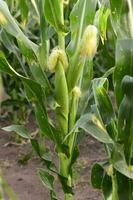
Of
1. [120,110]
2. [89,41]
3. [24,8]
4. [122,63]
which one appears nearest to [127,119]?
[120,110]

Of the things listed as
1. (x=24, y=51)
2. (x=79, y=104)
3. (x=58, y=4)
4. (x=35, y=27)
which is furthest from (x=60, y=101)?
(x=35, y=27)

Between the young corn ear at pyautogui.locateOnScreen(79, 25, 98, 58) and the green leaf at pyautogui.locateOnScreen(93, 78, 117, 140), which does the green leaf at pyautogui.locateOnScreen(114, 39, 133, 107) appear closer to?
the green leaf at pyautogui.locateOnScreen(93, 78, 117, 140)

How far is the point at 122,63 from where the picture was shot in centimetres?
188

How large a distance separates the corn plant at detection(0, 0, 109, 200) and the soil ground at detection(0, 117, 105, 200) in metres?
0.94

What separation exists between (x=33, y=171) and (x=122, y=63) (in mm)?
2119

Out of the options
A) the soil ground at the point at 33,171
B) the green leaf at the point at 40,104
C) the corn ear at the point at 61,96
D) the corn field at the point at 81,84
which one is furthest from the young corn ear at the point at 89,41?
the soil ground at the point at 33,171

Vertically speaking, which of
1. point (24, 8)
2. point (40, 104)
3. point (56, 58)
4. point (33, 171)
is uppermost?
point (24, 8)

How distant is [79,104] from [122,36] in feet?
1.96

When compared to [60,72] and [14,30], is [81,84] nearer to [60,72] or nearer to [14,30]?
[60,72]

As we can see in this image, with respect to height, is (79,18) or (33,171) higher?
(79,18)

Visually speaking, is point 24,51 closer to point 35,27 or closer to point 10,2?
point 10,2

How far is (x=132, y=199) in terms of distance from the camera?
2057 mm

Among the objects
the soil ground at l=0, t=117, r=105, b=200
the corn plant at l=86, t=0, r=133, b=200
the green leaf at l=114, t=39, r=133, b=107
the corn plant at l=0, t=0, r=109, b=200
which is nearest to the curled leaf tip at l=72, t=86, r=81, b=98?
the corn plant at l=0, t=0, r=109, b=200

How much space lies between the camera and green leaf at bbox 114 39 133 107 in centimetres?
184
